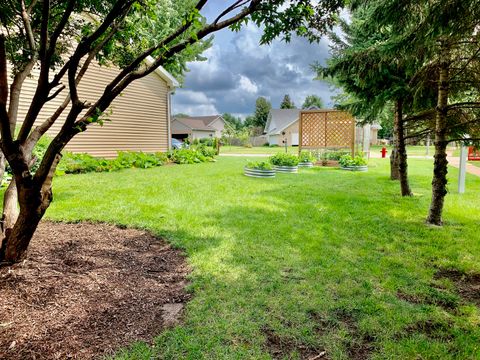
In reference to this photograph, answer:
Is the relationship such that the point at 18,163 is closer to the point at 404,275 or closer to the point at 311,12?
the point at 311,12

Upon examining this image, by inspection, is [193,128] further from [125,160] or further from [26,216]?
[26,216]

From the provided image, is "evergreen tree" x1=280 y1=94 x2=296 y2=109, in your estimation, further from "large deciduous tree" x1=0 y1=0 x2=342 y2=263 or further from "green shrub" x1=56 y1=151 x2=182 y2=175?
"large deciduous tree" x1=0 y1=0 x2=342 y2=263

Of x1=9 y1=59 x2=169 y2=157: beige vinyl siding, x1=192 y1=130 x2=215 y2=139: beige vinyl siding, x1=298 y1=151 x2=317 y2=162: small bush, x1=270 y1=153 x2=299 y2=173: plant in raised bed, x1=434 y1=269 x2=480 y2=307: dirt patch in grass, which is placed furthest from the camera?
x1=192 y1=130 x2=215 y2=139: beige vinyl siding

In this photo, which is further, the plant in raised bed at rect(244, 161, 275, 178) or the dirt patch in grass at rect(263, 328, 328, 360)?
the plant in raised bed at rect(244, 161, 275, 178)

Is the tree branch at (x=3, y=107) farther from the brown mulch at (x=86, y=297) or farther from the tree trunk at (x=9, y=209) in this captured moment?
the brown mulch at (x=86, y=297)

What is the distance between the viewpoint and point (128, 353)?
5.86 feet

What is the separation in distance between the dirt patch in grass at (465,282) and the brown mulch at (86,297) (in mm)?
2369

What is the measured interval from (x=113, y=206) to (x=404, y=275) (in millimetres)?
4406

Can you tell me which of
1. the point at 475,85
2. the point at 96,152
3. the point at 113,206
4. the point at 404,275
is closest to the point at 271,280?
the point at 404,275

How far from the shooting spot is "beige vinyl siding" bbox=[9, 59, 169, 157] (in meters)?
10.6

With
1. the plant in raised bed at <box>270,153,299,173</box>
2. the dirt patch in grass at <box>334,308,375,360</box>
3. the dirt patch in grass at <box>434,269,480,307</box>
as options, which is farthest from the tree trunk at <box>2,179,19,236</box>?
the plant in raised bed at <box>270,153,299,173</box>

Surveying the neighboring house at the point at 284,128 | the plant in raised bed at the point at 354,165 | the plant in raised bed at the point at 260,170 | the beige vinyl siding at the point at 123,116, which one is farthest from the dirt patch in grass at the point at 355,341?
the neighboring house at the point at 284,128

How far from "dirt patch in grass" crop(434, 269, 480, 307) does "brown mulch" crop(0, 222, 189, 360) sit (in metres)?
2.37

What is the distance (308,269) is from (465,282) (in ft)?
4.64
